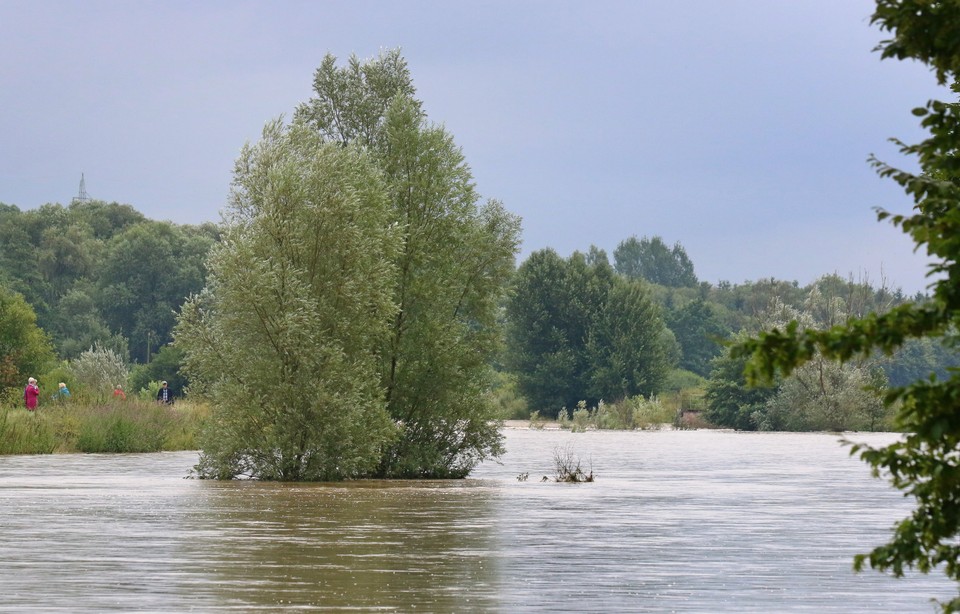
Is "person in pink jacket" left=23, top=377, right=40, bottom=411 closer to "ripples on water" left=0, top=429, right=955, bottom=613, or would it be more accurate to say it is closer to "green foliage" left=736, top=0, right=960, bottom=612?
"ripples on water" left=0, top=429, right=955, bottom=613

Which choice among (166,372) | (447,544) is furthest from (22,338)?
(447,544)

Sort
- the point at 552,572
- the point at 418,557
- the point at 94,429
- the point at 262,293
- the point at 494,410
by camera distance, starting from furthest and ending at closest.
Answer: the point at 94,429, the point at 494,410, the point at 262,293, the point at 418,557, the point at 552,572

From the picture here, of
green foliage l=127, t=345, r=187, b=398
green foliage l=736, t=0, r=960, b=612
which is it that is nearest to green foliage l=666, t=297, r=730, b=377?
green foliage l=127, t=345, r=187, b=398

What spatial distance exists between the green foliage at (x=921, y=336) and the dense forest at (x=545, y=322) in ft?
129

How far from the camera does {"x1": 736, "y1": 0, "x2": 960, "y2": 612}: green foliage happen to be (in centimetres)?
567

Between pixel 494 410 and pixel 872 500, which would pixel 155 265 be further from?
pixel 872 500

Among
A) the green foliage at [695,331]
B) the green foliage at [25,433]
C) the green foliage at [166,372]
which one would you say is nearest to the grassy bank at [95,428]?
the green foliage at [25,433]

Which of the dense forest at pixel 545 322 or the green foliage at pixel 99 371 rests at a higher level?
the dense forest at pixel 545 322

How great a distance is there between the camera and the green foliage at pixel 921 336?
5668 millimetres

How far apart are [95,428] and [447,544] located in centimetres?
2672

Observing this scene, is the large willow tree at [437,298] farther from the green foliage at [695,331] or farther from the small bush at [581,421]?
the green foliage at [695,331]

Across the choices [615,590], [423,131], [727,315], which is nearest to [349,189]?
[423,131]

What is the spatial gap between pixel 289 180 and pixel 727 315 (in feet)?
423

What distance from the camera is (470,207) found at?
113 feet
